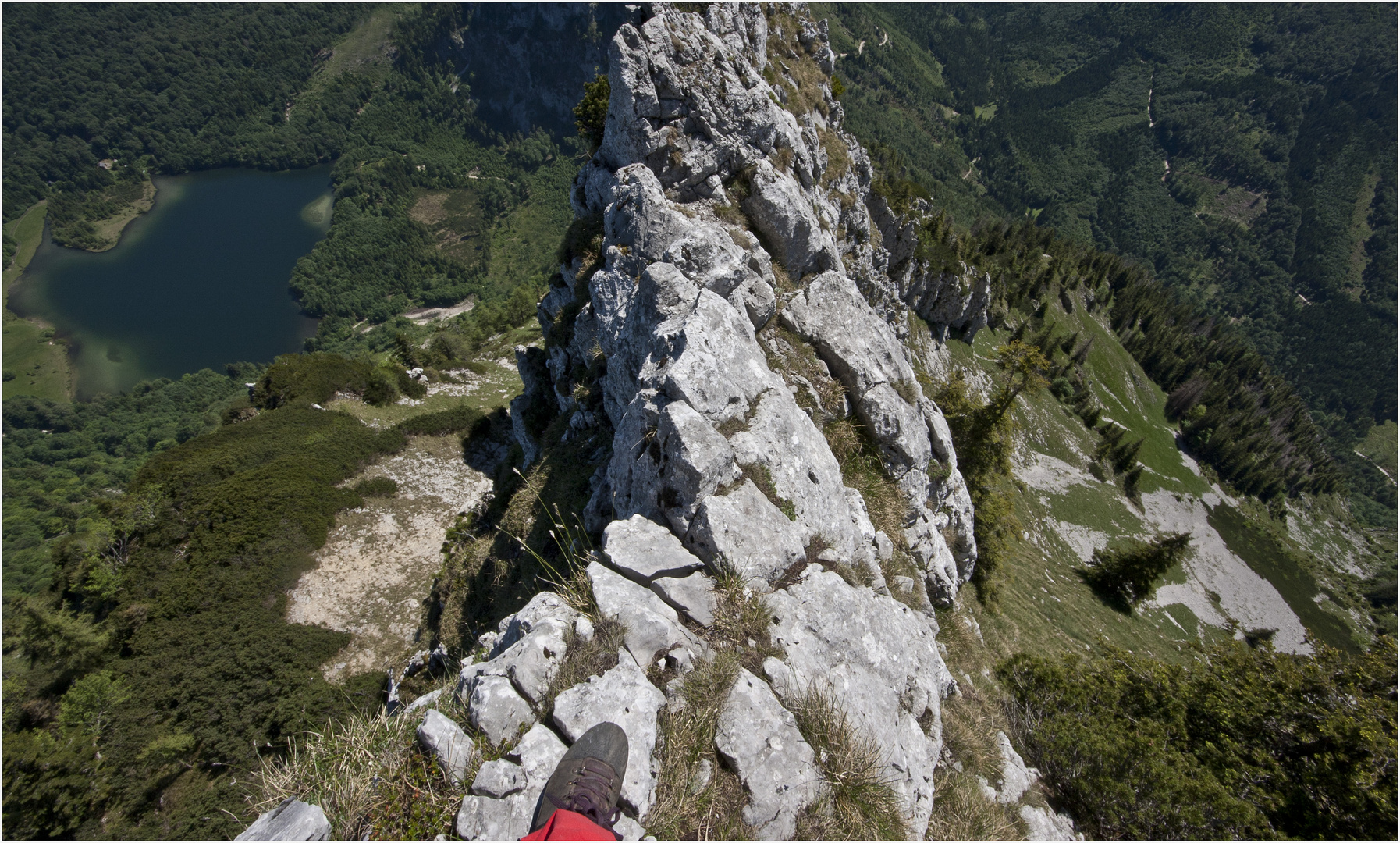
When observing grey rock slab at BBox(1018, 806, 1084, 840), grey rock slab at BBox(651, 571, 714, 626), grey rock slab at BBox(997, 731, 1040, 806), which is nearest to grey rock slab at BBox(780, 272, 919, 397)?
grey rock slab at BBox(651, 571, 714, 626)

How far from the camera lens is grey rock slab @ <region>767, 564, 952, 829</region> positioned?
867 centimetres

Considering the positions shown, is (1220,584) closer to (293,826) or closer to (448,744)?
(448,744)

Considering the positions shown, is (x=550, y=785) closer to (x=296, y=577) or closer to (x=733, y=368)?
(x=733, y=368)

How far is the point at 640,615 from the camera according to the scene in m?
8.38

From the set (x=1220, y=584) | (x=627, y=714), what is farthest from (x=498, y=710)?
(x=1220, y=584)

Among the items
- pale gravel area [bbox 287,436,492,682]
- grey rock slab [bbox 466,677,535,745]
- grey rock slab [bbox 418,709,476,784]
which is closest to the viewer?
grey rock slab [bbox 418,709,476,784]

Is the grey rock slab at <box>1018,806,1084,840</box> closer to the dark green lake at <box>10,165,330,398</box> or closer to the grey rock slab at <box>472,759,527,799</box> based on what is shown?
the grey rock slab at <box>472,759,527,799</box>

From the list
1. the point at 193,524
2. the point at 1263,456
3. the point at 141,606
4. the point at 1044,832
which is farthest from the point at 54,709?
the point at 1263,456

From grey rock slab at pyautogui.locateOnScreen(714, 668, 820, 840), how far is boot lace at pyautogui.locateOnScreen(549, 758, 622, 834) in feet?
5.77

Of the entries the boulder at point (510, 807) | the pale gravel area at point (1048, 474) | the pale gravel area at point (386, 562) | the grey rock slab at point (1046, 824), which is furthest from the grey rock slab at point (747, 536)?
the pale gravel area at point (1048, 474)

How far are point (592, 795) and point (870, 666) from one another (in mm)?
6114

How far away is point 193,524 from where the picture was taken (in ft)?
92.0

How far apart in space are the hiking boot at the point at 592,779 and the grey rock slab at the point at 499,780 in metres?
0.38

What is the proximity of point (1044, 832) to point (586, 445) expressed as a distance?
1661 centimetres
